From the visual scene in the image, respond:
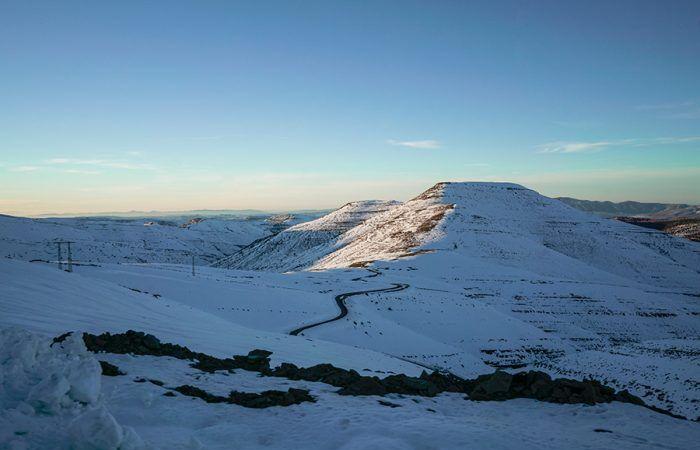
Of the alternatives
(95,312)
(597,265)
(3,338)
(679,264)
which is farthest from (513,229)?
(3,338)

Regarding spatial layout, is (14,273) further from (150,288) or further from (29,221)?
(29,221)

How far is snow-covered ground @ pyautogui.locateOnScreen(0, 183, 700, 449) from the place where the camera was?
33.0 ft

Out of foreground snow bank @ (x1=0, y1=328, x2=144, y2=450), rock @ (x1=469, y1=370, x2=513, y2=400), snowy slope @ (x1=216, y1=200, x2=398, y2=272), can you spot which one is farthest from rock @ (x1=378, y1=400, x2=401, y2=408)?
snowy slope @ (x1=216, y1=200, x2=398, y2=272)

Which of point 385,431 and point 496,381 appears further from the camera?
point 496,381

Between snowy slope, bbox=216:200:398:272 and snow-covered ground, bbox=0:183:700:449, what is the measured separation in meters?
30.1

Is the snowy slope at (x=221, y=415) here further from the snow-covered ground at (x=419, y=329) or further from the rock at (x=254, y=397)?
the rock at (x=254, y=397)

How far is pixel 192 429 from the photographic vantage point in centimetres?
923

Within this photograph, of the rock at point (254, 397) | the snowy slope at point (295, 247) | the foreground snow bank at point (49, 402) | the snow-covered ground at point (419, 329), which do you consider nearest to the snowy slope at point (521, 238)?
the snow-covered ground at point (419, 329)

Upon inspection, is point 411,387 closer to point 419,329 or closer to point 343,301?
point 419,329

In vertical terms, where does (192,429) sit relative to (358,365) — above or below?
above

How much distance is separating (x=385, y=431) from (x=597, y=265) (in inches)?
4174

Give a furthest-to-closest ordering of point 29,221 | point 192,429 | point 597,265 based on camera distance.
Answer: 1. point 29,221
2. point 597,265
3. point 192,429

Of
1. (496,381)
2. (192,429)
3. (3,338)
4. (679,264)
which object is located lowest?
(679,264)

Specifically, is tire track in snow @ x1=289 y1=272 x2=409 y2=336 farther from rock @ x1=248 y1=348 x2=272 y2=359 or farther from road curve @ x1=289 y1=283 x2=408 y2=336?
rock @ x1=248 y1=348 x2=272 y2=359
